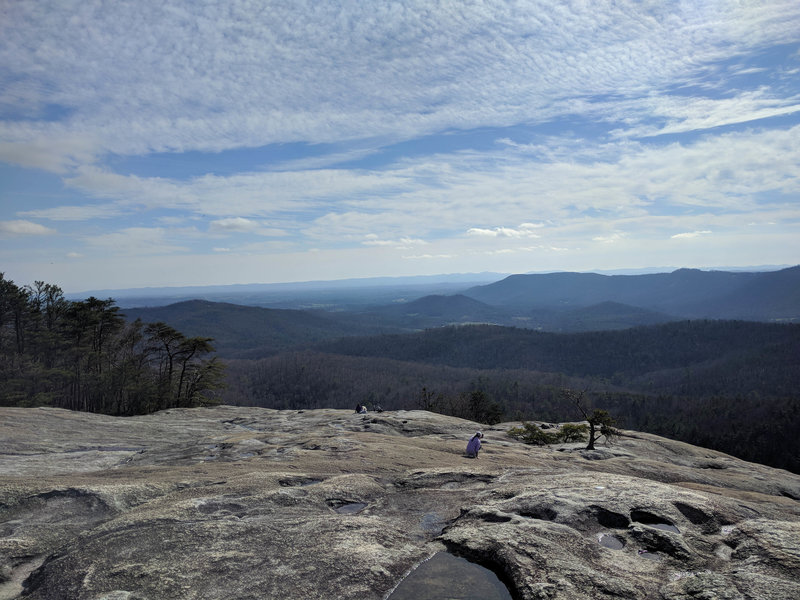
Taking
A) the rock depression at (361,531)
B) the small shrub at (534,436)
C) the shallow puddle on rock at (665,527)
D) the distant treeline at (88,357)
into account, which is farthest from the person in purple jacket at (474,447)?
the distant treeline at (88,357)

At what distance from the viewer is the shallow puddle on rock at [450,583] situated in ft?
28.0

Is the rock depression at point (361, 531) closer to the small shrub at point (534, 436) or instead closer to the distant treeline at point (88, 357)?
the small shrub at point (534, 436)

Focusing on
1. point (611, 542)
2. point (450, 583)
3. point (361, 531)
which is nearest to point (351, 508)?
point (361, 531)

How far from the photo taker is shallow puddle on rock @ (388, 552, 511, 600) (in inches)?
336

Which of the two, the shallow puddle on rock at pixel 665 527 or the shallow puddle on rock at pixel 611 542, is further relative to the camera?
the shallow puddle on rock at pixel 665 527

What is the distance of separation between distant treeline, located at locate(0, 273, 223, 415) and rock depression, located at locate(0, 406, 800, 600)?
130ft

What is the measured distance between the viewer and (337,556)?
9.62m

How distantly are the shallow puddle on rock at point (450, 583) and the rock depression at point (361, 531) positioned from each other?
25cm

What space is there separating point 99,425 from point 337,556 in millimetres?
30598

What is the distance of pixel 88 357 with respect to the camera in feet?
192

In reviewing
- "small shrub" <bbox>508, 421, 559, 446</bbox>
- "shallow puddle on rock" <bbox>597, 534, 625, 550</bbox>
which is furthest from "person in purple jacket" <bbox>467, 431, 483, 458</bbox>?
"small shrub" <bbox>508, 421, 559, 446</bbox>

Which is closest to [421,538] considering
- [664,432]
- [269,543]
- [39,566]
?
[269,543]

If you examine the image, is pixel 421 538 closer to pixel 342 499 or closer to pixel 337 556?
pixel 337 556

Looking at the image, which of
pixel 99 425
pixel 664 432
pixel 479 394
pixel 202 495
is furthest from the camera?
pixel 664 432
